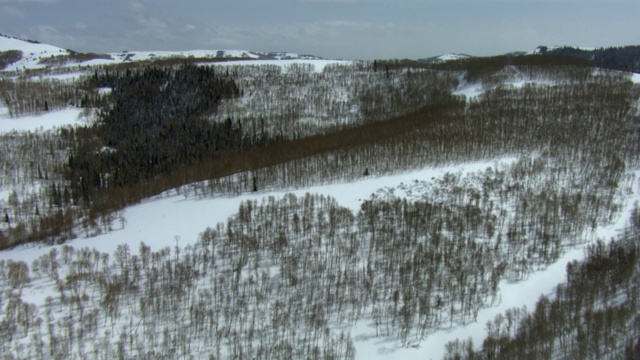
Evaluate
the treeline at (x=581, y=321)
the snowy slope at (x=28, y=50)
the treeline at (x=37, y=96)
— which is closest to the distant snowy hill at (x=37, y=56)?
the snowy slope at (x=28, y=50)

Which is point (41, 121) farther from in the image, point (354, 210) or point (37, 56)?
point (37, 56)

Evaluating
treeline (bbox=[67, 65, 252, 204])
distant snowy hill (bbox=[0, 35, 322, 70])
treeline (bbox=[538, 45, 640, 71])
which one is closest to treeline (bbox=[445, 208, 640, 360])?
treeline (bbox=[67, 65, 252, 204])

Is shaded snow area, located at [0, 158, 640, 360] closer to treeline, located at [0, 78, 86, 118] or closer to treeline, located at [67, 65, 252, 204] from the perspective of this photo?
treeline, located at [67, 65, 252, 204]

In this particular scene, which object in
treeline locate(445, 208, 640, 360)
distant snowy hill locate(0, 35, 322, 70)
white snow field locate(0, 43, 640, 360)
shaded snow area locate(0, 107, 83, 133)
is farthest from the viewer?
distant snowy hill locate(0, 35, 322, 70)

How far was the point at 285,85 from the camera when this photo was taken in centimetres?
5788

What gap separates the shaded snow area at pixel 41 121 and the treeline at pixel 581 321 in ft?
169

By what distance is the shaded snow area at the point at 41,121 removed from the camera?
1914 inches

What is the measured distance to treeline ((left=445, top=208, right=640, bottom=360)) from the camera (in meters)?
9.99

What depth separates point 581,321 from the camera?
11.3m

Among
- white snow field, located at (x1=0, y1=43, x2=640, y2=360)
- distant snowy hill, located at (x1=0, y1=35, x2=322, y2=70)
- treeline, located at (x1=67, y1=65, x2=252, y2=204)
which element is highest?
distant snowy hill, located at (x1=0, y1=35, x2=322, y2=70)

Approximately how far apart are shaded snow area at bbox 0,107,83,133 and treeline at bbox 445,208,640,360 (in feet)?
169

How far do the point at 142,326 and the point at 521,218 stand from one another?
14.7 meters

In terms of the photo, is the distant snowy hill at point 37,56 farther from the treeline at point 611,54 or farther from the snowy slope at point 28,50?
the treeline at point 611,54

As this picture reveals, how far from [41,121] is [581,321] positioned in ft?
186
